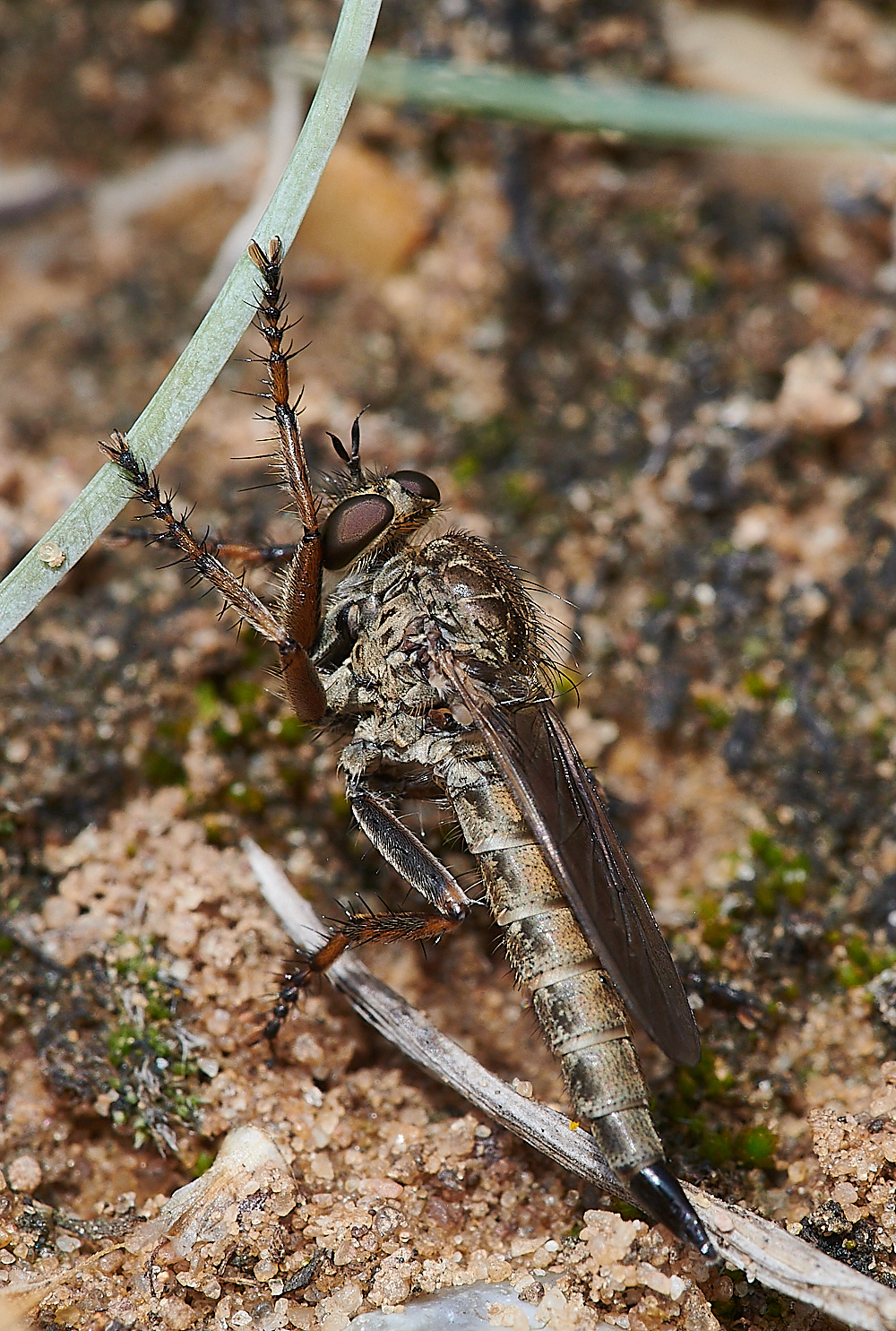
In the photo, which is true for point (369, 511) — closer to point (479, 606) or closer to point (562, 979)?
point (479, 606)

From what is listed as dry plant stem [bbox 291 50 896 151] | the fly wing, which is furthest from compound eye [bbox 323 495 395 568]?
dry plant stem [bbox 291 50 896 151]

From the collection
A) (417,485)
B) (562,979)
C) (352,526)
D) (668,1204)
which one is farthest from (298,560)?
(668,1204)

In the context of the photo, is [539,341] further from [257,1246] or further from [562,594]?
[257,1246]

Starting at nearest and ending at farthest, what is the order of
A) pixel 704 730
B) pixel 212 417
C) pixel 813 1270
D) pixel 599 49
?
pixel 813 1270, pixel 704 730, pixel 212 417, pixel 599 49

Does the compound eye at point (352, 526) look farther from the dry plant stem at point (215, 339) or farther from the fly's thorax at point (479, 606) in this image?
the dry plant stem at point (215, 339)

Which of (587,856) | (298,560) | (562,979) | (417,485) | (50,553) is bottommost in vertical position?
(562,979)

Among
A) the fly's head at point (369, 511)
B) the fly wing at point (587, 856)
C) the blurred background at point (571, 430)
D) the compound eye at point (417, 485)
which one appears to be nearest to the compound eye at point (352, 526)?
the fly's head at point (369, 511)

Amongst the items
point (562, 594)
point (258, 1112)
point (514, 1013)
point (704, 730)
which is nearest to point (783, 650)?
point (704, 730)
